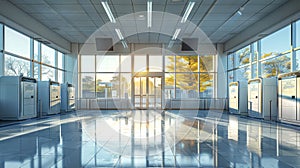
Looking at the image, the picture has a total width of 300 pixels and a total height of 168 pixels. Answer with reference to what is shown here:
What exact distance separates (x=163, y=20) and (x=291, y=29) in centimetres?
539

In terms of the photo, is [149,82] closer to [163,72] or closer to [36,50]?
[163,72]

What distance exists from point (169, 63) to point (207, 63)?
264cm

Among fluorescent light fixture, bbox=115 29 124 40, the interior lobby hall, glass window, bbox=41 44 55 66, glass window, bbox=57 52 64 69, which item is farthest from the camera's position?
glass window, bbox=57 52 64 69

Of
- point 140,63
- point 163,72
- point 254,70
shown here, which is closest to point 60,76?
point 140,63

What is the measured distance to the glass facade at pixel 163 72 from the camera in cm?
1814

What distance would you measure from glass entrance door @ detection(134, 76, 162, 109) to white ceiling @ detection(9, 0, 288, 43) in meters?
4.73

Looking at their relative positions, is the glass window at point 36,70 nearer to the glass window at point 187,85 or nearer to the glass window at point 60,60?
the glass window at point 60,60

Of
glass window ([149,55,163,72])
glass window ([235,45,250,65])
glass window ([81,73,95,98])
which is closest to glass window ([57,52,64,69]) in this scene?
glass window ([81,73,95,98])

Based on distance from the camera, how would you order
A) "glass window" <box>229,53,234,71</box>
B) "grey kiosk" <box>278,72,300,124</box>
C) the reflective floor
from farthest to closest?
"glass window" <box>229,53,234,71</box> < "grey kiosk" <box>278,72,300,124</box> < the reflective floor

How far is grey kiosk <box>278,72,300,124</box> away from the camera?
28.8 feet

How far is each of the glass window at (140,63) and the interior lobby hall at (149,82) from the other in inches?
2.8

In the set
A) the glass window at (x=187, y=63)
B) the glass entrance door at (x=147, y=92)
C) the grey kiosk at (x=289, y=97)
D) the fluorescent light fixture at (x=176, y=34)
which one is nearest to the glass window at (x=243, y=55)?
the glass window at (x=187, y=63)

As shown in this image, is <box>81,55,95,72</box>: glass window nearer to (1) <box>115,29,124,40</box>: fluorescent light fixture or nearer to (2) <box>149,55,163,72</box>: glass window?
(1) <box>115,29,124,40</box>: fluorescent light fixture

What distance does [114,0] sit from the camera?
9.61 meters
